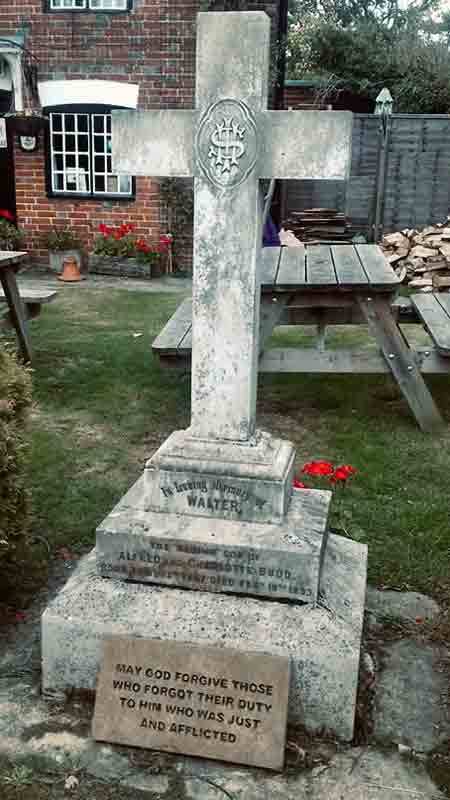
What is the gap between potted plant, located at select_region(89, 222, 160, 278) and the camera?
1094 centimetres

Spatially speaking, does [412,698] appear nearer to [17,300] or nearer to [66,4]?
[17,300]

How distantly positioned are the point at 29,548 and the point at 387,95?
451 inches

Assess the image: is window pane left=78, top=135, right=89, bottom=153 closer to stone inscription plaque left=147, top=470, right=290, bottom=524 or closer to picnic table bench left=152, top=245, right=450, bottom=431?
picnic table bench left=152, top=245, right=450, bottom=431

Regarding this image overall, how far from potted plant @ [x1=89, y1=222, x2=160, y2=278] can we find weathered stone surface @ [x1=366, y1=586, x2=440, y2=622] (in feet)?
27.4

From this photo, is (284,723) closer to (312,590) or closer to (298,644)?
(298,644)

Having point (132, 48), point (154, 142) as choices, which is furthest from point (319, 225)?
point (154, 142)

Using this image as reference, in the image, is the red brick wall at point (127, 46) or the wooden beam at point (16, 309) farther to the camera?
the red brick wall at point (127, 46)

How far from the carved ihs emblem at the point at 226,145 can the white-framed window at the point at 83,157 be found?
8.84m

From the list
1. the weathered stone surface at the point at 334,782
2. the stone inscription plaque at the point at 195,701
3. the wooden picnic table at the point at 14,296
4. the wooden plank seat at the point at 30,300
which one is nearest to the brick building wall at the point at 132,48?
the wooden plank seat at the point at 30,300

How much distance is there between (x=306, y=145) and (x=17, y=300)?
427cm

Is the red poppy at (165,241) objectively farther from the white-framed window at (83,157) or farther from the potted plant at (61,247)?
the potted plant at (61,247)

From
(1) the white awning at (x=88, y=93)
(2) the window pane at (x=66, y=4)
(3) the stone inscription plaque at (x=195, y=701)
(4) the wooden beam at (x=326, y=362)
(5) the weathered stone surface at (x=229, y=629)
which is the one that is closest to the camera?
(3) the stone inscription plaque at (x=195, y=701)

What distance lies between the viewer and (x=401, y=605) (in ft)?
10.2

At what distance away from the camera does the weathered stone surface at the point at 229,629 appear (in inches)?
95.3
